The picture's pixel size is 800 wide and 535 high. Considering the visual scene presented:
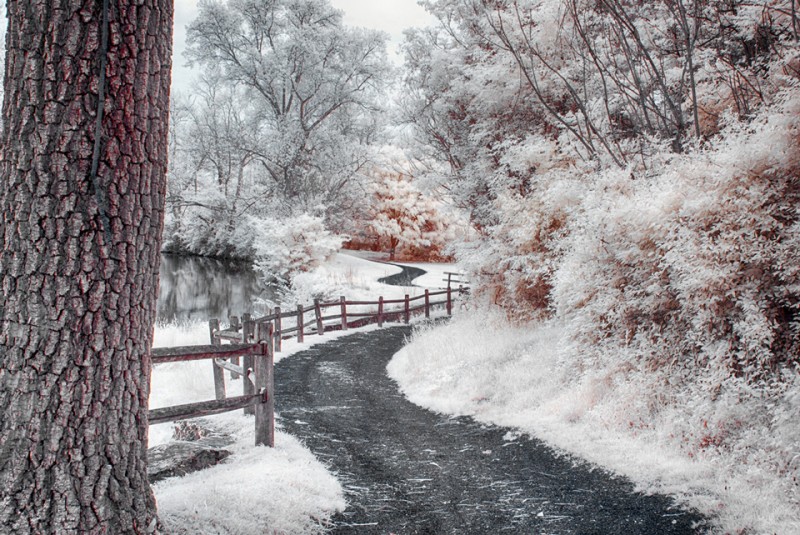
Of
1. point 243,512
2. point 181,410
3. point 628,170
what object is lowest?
point 243,512

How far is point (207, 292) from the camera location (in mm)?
27344

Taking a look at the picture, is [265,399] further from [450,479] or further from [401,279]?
[401,279]

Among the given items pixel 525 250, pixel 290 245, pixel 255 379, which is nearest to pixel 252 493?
pixel 255 379

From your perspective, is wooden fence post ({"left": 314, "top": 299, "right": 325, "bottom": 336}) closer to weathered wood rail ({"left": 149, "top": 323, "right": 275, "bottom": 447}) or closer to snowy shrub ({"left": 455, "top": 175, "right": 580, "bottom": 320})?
snowy shrub ({"left": 455, "top": 175, "right": 580, "bottom": 320})

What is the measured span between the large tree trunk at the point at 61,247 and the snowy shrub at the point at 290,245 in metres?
22.0

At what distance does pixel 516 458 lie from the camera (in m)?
5.82

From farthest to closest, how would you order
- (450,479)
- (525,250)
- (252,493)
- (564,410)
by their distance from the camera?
(525,250) → (564,410) → (450,479) → (252,493)

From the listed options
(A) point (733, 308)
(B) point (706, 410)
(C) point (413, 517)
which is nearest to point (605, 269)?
(A) point (733, 308)

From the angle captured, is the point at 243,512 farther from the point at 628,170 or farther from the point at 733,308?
the point at 628,170

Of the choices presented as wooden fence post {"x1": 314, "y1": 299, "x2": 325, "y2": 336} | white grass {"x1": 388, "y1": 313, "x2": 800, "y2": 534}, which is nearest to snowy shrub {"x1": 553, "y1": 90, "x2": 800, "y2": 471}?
white grass {"x1": 388, "y1": 313, "x2": 800, "y2": 534}

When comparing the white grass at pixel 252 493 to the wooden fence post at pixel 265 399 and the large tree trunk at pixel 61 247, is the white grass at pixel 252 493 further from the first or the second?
the large tree trunk at pixel 61 247

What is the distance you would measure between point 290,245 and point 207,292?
5.68 metres

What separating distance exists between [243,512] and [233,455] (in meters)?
1.68

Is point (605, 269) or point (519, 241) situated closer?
point (605, 269)
